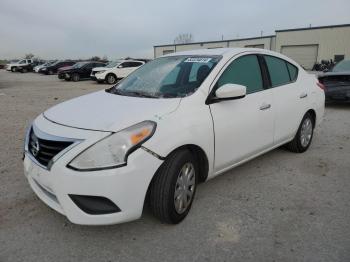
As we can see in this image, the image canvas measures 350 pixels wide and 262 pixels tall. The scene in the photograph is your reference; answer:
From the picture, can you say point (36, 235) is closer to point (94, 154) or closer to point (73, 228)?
point (73, 228)

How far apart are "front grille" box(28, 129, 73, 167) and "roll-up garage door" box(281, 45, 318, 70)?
1474 inches

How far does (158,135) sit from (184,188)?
2.07 ft

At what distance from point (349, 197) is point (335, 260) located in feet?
4.03

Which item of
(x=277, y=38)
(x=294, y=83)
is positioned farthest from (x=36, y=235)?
(x=277, y=38)

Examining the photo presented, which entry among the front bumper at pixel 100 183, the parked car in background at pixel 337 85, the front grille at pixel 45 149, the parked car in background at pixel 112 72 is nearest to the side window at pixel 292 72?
the front bumper at pixel 100 183

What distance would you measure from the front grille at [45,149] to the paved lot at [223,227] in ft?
2.26

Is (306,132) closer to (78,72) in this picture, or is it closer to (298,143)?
(298,143)

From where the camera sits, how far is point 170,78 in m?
3.56

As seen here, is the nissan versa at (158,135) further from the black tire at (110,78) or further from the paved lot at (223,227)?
the black tire at (110,78)

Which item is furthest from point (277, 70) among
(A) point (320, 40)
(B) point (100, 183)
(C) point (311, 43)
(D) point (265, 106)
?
(C) point (311, 43)

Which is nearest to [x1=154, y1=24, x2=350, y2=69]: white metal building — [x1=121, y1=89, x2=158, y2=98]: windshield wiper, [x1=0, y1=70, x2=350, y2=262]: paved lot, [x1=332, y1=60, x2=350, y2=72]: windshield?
[x1=332, y1=60, x2=350, y2=72]: windshield

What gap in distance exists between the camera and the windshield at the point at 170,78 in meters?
3.25

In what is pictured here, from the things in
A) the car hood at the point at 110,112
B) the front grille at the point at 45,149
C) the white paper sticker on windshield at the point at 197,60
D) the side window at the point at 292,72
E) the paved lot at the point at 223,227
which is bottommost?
the paved lot at the point at 223,227

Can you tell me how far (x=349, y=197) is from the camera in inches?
135
